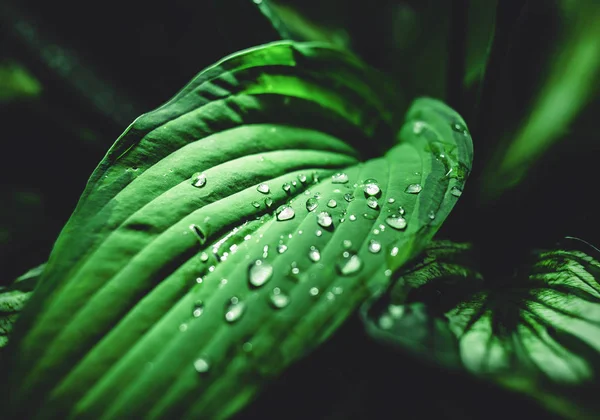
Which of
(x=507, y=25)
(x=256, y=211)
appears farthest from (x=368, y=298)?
(x=507, y=25)

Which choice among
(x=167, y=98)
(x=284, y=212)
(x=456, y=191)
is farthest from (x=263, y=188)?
(x=167, y=98)

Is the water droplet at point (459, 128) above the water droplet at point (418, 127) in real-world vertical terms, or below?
above

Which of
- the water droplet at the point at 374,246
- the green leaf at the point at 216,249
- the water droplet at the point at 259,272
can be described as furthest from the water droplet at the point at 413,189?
the water droplet at the point at 259,272

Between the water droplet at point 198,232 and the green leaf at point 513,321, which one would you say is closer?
the green leaf at point 513,321

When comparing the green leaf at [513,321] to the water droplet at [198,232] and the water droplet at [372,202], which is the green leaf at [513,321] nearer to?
the water droplet at [372,202]

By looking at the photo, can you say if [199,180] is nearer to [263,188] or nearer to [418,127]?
[263,188]

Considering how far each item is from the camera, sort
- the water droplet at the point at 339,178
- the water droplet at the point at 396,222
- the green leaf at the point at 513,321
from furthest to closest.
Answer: the water droplet at the point at 339,178
the water droplet at the point at 396,222
the green leaf at the point at 513,321

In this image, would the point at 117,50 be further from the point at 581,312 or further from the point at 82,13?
the point at 581,312

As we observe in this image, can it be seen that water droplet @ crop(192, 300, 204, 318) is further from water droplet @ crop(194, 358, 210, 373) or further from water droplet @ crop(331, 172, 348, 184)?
water droplet @ crop(331, 172, 348, 184)
